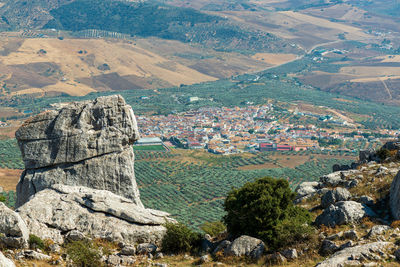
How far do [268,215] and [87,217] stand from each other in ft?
30.3

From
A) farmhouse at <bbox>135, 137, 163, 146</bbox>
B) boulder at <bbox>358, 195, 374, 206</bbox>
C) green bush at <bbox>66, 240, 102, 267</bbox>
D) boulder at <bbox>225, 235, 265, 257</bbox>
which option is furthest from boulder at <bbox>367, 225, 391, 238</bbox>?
farmhouse at <bbox>135, 137, 163, 146</bbox>

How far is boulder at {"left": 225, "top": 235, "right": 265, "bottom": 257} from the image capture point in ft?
70.3

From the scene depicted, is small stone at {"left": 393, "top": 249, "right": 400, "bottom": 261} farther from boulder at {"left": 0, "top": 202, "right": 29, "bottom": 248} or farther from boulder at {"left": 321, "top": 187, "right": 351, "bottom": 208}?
boulder at {"left": 0, "top": 202, "right": 29, "bottom": 248}

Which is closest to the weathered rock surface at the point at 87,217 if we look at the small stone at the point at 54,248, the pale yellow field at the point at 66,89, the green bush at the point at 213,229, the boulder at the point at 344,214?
the small stone at the point at 54,248

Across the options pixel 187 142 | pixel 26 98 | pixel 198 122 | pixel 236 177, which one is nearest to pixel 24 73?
pixel 26 98

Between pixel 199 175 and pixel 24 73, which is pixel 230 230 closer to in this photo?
pixel 199 175

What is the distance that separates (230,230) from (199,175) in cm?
6746

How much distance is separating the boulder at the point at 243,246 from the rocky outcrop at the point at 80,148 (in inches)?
353

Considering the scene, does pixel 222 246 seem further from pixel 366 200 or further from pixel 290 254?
pixel 366 200

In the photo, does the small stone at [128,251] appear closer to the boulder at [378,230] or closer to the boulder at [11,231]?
the boulder at [11,231]

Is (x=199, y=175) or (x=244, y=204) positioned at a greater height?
(x=244, y=204)

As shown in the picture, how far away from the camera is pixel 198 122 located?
495 feet

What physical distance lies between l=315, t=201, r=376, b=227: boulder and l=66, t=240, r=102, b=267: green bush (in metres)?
11.4

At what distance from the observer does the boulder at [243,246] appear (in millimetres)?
21422
